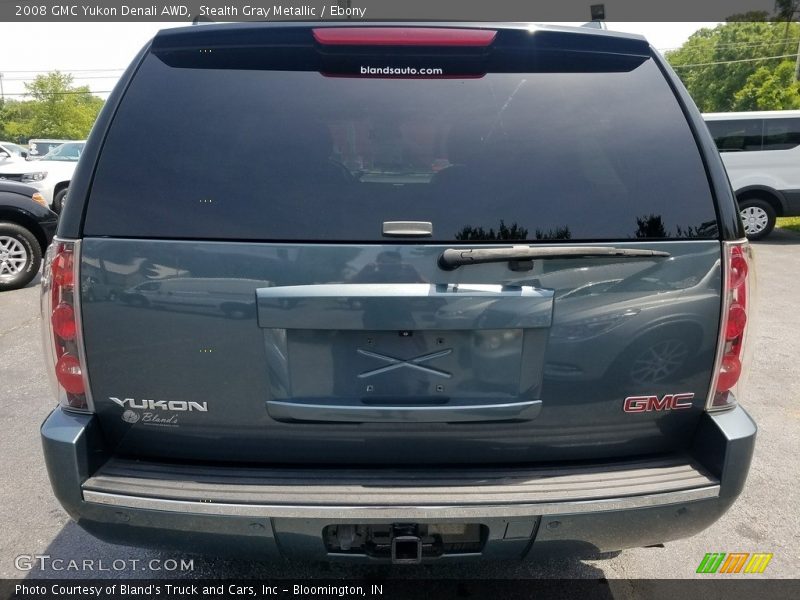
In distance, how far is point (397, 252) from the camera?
1.82 meters

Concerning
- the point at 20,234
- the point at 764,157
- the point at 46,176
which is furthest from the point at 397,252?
the point at 46,176

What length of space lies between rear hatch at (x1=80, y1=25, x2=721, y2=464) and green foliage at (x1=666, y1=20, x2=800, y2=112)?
44.8 meters

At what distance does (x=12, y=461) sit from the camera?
3.61 meters

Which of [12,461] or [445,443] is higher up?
[445,443]

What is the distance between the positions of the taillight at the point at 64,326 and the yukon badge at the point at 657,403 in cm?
174

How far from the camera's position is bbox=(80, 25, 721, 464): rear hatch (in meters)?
1.82

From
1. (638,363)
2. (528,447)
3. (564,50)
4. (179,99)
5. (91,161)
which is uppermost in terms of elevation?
(564,50)

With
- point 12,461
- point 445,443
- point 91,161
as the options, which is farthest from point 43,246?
point 445,443

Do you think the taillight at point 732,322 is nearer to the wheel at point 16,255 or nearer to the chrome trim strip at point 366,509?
the chrome trim strip at point 366,509

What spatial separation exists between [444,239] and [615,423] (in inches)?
32.6

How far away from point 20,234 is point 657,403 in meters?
8.42

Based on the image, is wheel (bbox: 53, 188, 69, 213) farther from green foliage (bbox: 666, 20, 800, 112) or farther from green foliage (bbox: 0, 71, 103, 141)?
green foliage (bbox: 0, 71, 103, 141)

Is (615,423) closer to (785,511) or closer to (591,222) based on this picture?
(591,222)

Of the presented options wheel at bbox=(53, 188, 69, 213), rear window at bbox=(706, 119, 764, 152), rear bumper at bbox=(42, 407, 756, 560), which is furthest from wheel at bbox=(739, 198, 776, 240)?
wheel at bbox=(53, 188, 69, 213)
